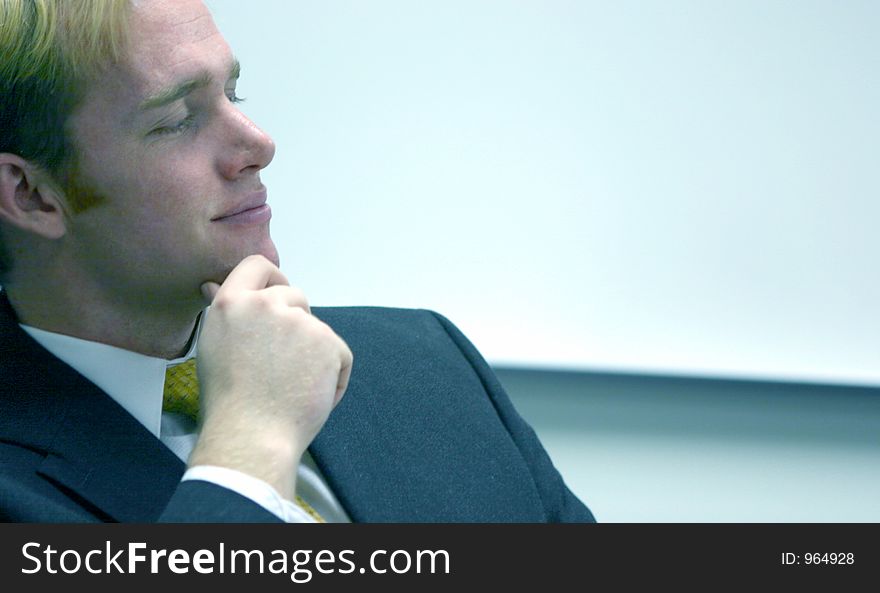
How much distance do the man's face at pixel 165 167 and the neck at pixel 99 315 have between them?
0.01 m

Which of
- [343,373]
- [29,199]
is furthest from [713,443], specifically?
[29,199]

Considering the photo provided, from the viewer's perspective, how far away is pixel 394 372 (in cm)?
125

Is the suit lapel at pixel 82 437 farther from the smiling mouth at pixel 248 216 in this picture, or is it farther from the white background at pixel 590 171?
the white background at pixel 590 171

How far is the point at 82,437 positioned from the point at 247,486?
0.22 metres

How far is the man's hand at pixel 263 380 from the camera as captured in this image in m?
0.87

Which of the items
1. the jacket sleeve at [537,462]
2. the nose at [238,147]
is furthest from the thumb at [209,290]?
the jacket sleeve at [537,462]

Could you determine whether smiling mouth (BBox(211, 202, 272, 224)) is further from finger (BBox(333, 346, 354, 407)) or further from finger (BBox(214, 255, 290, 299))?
finger (BBox(333, 346, 354, 407))

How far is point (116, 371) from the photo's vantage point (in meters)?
1.04

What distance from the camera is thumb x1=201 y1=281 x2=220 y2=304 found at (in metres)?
1.06

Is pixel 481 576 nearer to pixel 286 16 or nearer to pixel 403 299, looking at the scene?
pixel 403 299

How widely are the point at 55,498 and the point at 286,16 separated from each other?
1.18 meters

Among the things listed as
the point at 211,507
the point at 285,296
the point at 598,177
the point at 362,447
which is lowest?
the point at 211,507

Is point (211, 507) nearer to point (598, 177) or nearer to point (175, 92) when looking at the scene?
point (175, 92)

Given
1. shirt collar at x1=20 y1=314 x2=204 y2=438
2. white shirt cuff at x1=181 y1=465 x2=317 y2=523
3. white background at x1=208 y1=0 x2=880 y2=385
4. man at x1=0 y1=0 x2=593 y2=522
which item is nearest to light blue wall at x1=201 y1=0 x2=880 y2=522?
white background at x1=208 y1=0 x2=880 y2=385
